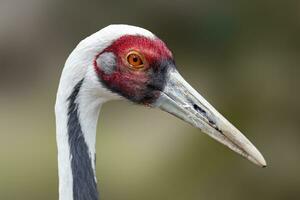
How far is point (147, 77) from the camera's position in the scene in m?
3.88

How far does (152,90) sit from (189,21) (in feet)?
25.9

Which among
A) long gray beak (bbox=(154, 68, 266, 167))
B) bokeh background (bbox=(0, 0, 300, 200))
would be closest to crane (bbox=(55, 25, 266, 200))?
long gray beak (bbox=(154, 68, 266, 167))

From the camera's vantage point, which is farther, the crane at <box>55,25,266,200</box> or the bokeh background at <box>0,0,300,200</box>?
the bokeh background at <box>0,0,300,200</box>

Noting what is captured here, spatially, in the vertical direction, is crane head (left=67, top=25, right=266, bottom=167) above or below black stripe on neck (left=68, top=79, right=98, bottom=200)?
above

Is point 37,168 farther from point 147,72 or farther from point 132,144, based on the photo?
point 147,72

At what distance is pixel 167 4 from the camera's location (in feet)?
38.4

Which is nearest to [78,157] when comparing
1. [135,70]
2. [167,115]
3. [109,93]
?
[109,93]

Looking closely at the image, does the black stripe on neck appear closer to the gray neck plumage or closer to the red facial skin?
the gray neck plumage

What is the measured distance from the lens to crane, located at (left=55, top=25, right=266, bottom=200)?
378 centimetres

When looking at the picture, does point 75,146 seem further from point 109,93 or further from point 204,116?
point 204,116

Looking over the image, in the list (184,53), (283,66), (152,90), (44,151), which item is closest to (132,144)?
(44,151)

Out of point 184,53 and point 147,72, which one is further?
point 184,53

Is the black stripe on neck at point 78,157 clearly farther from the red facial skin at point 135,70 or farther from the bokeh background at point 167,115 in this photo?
the bokeh background at point 167,115

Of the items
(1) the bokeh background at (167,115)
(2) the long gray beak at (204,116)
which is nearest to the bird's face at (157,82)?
(2) the long gray beak at (204,116)
